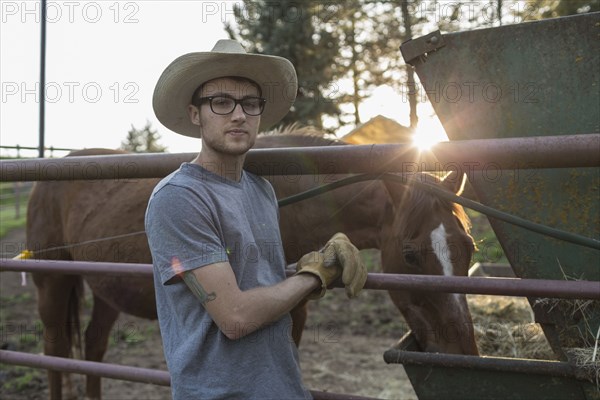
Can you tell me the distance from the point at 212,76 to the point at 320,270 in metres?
0.73

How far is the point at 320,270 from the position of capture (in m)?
1.58

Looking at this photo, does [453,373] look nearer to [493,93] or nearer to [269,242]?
[269,242]

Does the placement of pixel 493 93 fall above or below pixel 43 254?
above

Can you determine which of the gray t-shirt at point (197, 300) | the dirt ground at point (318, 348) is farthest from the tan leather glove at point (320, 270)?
the dirt ground at point (318, 348)

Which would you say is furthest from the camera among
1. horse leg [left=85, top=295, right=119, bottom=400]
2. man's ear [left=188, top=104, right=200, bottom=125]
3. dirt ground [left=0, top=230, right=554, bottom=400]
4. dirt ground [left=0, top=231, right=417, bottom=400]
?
dirt ground [left=0, top=231, right=417, bottom=400]

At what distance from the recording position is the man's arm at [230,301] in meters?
1.41

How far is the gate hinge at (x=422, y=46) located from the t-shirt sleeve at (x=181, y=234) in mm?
1114

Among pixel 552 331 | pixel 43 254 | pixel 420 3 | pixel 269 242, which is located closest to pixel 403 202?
pixel 552 331

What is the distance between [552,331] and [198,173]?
141 centimetres

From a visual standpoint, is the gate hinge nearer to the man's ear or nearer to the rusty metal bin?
the rusty metal bin

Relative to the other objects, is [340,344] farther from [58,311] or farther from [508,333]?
[508,333]

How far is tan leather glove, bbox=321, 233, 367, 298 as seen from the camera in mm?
1595

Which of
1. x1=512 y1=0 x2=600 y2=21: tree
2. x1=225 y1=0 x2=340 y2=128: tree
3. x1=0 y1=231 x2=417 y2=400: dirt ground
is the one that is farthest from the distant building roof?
x1=225 y1=0 x2=340 y2=128: tree

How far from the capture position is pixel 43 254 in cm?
449
